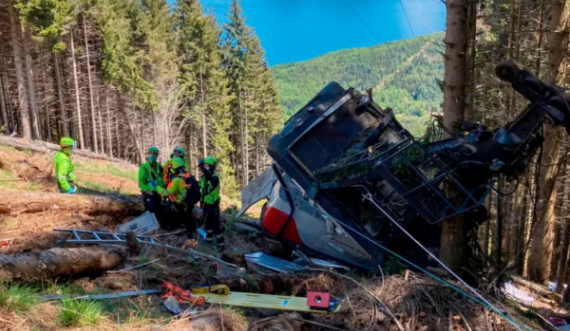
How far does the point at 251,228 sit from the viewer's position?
926 centimetres

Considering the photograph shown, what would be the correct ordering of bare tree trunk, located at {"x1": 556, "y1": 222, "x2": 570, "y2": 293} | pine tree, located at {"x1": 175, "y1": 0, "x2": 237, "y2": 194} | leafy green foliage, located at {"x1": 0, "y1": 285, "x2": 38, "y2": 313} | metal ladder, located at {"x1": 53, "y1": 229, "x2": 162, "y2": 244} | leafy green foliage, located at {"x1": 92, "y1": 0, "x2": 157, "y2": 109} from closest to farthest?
leafy green foliage, located at {"x1": 0, "y1": 285, "x2": 38, "y2": 313} < metal ladder, located at {"x1": 53, "y1": 229, "x2": 162, "y2": 244} < bare tree trunk, located at {"x1": 556, "y1": 222, "x2": 570, "y2": 293} < leafy green foliage, located at {"x1": 92, "y1": 0, "x2": 157, "y2": 109} < pine tree, located at {"x1": 175, "y1": 0, "x2": 237, "y2": 194}

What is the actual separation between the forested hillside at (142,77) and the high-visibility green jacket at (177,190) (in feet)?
73.5

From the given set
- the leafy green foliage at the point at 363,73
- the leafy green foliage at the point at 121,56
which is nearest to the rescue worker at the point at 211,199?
the leafy green foliage at the point at 121,56

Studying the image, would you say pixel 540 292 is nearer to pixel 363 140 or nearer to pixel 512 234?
pixel 363 140

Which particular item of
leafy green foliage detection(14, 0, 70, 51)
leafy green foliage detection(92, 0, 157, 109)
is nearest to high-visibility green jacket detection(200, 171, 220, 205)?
leafy green foliage detection(14, 0, 70, 51)

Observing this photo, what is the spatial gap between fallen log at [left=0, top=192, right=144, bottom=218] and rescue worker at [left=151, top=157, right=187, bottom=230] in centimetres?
64

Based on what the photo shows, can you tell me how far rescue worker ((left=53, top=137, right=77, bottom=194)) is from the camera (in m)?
8.36

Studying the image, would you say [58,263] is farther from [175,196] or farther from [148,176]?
[148,176]

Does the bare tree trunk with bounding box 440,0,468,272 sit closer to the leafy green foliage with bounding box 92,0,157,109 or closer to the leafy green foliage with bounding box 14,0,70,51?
the leafy green foliage with bounding box 14,0,70,51

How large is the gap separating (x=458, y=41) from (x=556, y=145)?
4857mm

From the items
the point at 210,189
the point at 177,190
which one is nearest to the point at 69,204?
the point at 177,190

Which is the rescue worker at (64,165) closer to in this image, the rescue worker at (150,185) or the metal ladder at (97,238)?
the rescue worker at (150,185)

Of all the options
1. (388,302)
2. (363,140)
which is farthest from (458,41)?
(388,302)

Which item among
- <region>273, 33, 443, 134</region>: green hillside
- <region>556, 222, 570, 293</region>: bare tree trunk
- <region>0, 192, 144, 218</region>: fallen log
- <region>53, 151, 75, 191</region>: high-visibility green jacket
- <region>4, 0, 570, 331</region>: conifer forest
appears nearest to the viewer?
<region>0, 192, 144, 218</region>: fallen log
